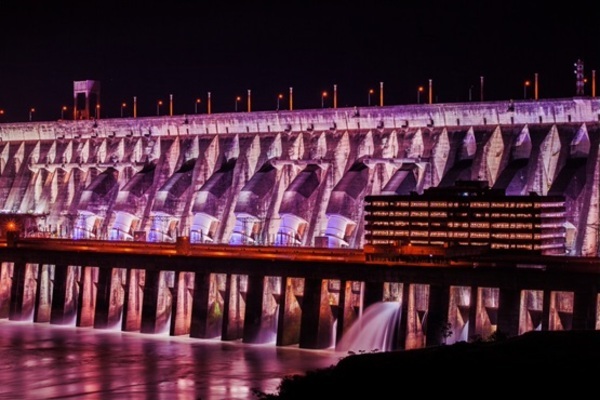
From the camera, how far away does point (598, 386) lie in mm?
32062

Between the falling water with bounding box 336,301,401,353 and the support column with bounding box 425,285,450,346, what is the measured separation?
8.62 ft

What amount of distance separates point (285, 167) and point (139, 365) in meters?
33.5

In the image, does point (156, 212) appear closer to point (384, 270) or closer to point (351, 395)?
point (384, 270)

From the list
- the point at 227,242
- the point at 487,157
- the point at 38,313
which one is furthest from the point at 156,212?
the point at 487,157

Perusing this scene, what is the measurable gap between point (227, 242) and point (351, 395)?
59092mm

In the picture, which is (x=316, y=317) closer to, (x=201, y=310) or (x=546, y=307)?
(x=201, y=310)

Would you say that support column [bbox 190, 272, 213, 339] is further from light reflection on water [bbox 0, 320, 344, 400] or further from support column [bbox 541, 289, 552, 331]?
support column [bbox 541, 289, 552, 331]

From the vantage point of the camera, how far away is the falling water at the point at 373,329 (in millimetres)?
62438

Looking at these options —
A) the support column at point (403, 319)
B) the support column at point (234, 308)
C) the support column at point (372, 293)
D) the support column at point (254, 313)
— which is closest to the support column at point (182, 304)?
the support column at point (234, 308)

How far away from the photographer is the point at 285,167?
301 ft

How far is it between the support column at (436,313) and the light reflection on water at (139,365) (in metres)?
4.65

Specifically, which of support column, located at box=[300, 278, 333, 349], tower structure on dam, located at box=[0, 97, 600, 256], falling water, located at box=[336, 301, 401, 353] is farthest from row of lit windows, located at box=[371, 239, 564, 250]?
falling water, located at box=[336, 301, 401, 353]

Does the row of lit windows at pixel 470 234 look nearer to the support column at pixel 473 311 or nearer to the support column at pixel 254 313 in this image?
the support column at pixel 254 313

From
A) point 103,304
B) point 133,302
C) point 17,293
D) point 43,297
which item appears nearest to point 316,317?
point 133,302
